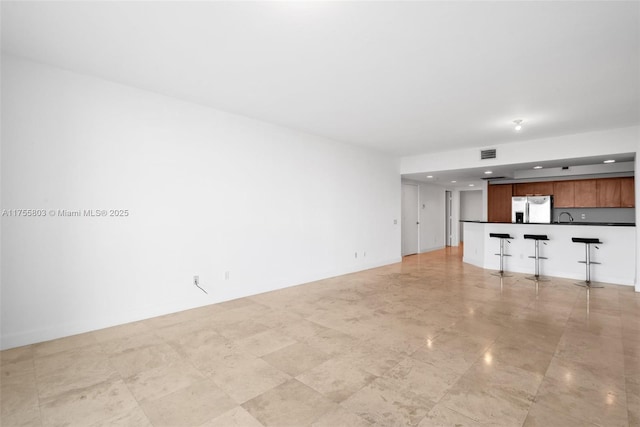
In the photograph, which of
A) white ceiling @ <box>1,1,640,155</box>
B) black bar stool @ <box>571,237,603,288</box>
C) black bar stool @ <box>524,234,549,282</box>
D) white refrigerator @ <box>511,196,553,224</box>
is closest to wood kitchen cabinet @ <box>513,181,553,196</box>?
white refrigerator @ <box>511,196,553,224</box>

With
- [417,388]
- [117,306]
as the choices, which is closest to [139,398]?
[117,306]

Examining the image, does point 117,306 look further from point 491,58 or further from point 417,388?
point 491,58

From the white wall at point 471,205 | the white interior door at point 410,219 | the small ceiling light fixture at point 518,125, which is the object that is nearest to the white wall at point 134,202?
the small ceiling light fixture at point 518,125

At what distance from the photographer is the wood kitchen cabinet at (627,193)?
22.5 ft

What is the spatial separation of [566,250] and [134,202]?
25.6 feet

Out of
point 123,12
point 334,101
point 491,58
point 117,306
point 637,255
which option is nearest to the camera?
point 123,12

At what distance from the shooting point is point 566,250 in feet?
A: 20.4

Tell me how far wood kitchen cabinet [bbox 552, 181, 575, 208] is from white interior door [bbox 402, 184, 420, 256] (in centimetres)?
355

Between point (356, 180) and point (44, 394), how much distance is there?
233 inches

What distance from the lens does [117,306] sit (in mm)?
3646

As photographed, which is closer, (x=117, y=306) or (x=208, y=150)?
(x=117, y=306)

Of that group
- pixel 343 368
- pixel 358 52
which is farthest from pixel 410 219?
pixel 343 368

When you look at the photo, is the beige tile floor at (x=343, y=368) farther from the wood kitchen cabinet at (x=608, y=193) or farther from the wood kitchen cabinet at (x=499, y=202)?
the wood kitchen cabinet at (x=499, y=202)

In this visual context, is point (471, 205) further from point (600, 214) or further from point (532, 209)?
point (600, 214)
